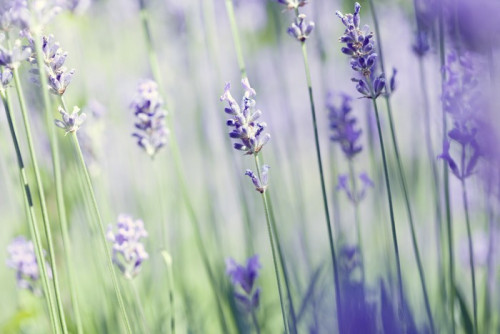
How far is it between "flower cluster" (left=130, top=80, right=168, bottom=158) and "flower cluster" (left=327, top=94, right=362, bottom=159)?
0.39m

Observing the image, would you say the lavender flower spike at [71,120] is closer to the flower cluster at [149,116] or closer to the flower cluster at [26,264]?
the flower cluster at [149,116]

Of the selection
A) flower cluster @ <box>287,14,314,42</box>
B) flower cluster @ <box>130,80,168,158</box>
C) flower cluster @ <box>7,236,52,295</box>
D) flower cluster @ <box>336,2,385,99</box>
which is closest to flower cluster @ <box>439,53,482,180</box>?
flower cluster @ <box>336,2,385,99</box>

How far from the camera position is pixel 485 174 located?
35.9 inches

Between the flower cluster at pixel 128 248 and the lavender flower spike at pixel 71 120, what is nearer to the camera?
the lavender flower spike at pixel 71 120

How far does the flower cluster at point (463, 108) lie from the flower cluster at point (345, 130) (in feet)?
0.97

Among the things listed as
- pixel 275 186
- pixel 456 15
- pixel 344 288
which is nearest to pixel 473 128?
pixel 456 15

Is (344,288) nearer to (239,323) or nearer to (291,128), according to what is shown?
(239,323)

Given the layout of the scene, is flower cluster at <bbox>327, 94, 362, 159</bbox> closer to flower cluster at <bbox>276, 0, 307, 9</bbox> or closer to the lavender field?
the lavender field

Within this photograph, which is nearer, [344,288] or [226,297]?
[344,288]

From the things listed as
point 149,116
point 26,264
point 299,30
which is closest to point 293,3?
point 299,30

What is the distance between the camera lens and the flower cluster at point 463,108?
878 millimetres

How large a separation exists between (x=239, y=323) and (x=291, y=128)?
626mm

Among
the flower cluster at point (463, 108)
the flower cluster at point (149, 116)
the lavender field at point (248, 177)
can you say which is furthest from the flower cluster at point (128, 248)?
the flower cluster at point (463, 108)

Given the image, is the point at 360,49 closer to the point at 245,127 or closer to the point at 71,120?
the point at 245,127
